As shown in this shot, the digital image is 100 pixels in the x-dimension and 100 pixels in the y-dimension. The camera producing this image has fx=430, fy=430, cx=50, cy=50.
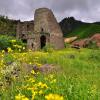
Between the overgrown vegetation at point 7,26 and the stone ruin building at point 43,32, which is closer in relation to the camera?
the stone ruin building at point 43,32

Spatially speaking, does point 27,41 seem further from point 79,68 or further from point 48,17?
point 79,68

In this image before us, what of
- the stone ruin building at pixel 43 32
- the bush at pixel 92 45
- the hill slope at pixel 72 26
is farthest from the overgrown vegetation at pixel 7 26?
the hill slope at pixel 72 26

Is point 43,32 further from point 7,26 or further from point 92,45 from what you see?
point 92,45

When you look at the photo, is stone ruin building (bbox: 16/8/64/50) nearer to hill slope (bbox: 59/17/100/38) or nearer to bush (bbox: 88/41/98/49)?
bush (bbox: 88/41/98/49)

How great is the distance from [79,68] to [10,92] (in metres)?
14.0

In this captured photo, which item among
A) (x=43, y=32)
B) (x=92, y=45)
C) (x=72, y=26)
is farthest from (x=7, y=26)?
(x=72, y=26)

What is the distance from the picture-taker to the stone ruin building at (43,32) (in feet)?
179

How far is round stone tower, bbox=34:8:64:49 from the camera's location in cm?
5556

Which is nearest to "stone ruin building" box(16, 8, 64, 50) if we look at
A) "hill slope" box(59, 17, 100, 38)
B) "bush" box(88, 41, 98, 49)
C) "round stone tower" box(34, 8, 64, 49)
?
"round stone tower" box(34, 8, 64, 49)

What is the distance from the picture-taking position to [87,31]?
6538 cm

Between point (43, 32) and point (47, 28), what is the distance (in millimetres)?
901

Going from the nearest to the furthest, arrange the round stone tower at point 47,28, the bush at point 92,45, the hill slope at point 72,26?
the bush at point 92,45, the round stone tower at point 47,28, the hill slope at point 72,26

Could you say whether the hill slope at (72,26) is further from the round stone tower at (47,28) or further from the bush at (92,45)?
the bush at (92,45)

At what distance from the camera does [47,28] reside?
56281 mm
